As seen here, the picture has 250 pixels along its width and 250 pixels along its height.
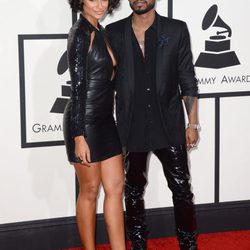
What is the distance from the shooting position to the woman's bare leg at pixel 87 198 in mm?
2984

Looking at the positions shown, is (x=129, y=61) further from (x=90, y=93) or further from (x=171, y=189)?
(x=171, y=189)

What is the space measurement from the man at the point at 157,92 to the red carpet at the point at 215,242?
0.48m

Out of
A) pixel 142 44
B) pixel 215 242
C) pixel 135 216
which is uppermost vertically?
pixel 142 44

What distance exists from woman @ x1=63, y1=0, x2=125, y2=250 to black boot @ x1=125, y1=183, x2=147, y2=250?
0.32m

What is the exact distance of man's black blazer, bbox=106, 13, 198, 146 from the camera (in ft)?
10.4

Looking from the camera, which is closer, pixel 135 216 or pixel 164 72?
pixel 164 72

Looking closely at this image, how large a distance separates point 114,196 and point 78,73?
72 centimetres

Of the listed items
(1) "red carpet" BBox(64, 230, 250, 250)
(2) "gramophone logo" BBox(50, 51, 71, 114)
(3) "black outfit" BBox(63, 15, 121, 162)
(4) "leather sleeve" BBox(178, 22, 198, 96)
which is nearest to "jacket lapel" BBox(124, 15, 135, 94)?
(3) "black outfit" BBox(63, 15, 121, 162)

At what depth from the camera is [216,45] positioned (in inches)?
153

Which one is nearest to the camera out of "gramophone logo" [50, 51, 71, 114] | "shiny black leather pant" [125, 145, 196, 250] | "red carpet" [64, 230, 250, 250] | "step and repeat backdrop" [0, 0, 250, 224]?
"shiny black leather pant" [125, 145, 196, 250]

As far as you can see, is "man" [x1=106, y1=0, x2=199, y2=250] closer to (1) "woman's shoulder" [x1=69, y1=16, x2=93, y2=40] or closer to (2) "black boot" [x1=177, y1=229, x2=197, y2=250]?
(2) "black boot" [x1=177, y1=229, x2=197, y2=250]

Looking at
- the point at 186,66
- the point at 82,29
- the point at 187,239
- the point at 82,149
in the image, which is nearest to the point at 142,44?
the point at 186,66

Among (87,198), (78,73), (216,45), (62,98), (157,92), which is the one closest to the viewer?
(78,73)

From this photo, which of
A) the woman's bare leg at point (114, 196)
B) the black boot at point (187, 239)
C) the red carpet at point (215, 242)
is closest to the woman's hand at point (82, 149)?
the woman's bare leg at point (114, 196)
